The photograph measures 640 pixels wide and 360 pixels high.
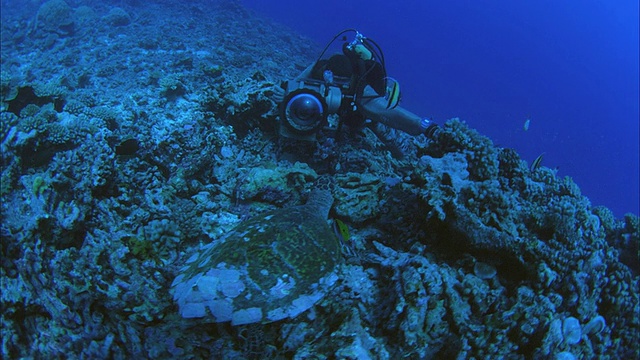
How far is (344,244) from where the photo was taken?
2.98 metres

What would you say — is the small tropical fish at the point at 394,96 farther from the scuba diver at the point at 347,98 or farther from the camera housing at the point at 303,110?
the camera housing at the point at 303,110

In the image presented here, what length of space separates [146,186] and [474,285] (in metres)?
3.42

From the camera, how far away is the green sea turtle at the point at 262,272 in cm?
203

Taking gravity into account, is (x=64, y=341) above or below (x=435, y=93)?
below

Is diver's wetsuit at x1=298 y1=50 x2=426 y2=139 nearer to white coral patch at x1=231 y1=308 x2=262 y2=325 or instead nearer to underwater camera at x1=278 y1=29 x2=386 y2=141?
underwater camera at x1=278 y1=29 x2=386 y2=141

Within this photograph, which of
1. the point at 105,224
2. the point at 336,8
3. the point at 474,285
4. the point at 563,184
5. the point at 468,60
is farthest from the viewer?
the point at 468,60

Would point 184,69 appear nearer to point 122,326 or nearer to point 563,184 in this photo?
point 122,326

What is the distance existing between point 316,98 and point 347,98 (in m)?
0.67

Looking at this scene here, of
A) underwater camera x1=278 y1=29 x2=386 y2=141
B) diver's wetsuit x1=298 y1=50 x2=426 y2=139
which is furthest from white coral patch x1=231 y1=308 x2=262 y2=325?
diver's wetsuit x1=298 y1=50 x2=426 y2=139

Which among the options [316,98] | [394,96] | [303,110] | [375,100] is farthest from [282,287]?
[375,100]

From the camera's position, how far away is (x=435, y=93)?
46.0 metres

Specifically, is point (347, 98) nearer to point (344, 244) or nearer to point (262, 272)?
point (344, 244)

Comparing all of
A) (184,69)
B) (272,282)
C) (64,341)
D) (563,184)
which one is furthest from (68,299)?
(184,69)

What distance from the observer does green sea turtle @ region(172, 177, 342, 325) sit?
2029 millimetres
